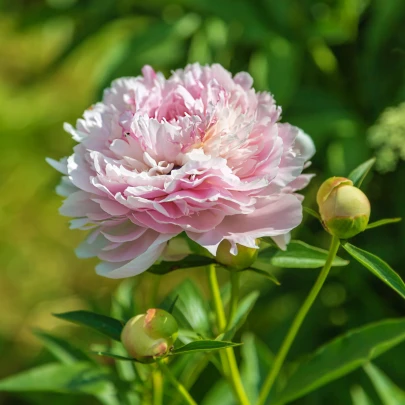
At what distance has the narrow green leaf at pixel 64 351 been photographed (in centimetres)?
89

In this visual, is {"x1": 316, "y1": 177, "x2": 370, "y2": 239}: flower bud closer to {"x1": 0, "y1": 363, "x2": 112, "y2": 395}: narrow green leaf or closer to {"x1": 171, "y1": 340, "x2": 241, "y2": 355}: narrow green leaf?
{"x1": 171, "y1": 340, "x2": 241, "y2": 355}: narrow green leaf

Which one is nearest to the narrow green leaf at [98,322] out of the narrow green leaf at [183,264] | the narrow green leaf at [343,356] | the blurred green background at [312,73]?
the narrow green leaf at [183,264]

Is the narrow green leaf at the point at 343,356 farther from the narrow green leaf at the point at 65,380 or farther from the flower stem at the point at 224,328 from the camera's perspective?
the narrow green leaf at the point at 65,380

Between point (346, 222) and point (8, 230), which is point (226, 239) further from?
point (8, 230)

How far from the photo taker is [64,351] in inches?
35.5

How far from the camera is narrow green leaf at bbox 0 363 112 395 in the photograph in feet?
2.69

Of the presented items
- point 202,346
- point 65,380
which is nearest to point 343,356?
point 202,346

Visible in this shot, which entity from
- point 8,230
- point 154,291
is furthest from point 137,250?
point 8,230

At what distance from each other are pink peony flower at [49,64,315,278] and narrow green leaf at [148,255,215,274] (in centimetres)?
4

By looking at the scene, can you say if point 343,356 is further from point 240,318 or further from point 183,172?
point 183,172

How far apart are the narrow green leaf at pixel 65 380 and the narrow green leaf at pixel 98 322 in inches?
7.1

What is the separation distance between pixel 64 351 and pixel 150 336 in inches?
14.2

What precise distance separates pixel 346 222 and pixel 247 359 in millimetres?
373

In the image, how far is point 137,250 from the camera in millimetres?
584
